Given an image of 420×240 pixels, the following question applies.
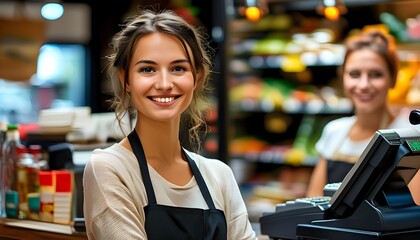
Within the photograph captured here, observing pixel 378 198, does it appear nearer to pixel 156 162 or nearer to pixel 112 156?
pixel 156 162

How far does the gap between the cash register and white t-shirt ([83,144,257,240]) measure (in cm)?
35

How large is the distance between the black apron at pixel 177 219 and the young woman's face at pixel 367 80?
78.6 inches

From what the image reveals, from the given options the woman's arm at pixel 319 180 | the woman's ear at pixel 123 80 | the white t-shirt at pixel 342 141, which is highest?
the woman's ear at pixel 123 80

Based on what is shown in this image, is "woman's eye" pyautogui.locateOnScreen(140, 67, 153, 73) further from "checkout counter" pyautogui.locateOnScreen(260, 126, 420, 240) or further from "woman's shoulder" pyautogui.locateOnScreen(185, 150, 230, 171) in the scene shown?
"checkout counter" pyautogui.locateOnScreen(260, 126, 420, 240)

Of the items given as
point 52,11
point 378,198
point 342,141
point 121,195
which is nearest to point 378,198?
point 378,198

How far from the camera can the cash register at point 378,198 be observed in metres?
2.56

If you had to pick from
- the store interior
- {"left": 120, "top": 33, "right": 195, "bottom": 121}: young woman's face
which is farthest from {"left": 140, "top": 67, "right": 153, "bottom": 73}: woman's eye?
the store interior

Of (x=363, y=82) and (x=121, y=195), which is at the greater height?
(x=363, y=82)

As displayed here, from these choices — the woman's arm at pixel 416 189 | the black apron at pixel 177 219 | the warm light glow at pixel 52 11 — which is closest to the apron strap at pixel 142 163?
the black apron at pixel 177 219

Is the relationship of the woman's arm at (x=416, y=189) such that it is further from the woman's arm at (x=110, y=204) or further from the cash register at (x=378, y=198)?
the woman's arm at (x=110, y=204)

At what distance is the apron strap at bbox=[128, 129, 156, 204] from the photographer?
2533 millimetres

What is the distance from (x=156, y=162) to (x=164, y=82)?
0.27m

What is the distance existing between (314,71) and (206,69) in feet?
14.3

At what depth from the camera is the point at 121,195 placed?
247 cm
